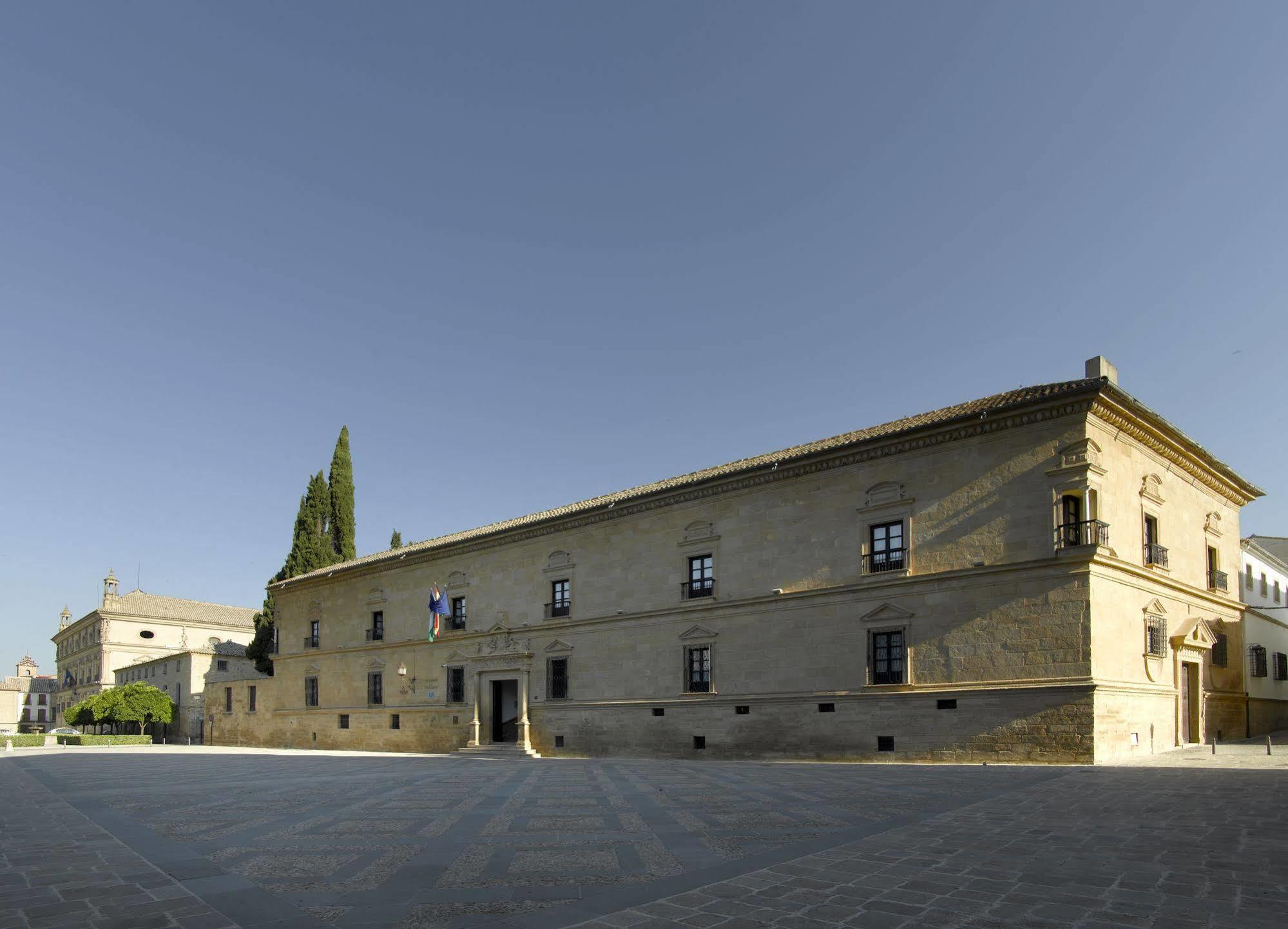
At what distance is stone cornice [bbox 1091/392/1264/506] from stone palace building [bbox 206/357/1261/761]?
9cm

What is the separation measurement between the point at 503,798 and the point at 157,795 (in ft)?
19.5

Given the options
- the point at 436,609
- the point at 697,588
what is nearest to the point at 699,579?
the point at 697,588

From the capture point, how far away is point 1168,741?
21500 millimetres

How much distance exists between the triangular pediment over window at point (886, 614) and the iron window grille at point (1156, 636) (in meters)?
5.68

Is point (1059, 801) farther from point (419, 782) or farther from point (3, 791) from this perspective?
point (3, 791)

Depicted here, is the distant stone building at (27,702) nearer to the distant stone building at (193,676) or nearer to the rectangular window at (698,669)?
the distant stone building at (193,676)

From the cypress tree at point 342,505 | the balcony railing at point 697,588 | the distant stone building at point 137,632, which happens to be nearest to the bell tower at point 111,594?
the distant stone building at point 137,632

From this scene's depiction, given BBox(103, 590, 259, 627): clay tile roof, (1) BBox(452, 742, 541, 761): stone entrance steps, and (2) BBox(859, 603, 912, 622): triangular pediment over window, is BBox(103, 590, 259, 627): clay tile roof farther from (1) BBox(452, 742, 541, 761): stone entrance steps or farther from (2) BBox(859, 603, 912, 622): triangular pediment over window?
(2) BBox(859, 603, 912, 622): triangular pediment over window

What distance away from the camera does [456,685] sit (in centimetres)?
3456

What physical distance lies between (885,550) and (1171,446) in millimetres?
8332

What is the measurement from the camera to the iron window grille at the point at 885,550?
22250mm

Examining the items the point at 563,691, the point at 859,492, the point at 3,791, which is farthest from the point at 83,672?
the point at 859,492

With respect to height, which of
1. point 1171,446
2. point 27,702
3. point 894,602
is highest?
point 1171,446

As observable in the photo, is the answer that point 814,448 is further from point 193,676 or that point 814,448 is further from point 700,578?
point 193,676
